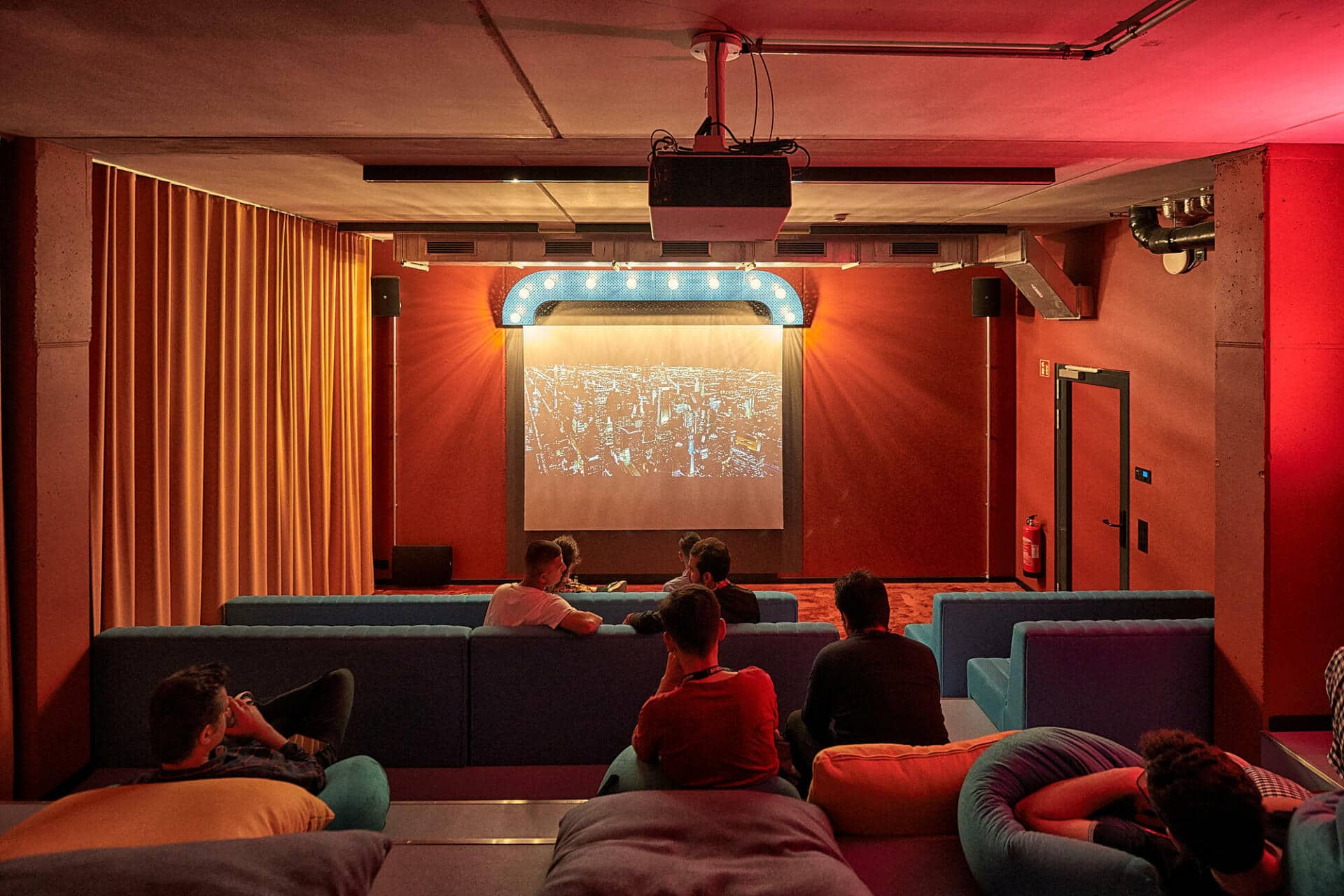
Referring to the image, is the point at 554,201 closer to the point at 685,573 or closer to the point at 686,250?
the point at 686,250

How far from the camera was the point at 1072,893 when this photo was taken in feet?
5.72

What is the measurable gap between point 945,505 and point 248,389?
5.70m

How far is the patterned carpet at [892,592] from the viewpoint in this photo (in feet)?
23.9

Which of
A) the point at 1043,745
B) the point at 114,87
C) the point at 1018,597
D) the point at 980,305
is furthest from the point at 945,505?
the point at 114,87

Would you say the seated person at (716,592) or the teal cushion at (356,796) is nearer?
the teal cushion at (356,796)

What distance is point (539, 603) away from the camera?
12.0 ft

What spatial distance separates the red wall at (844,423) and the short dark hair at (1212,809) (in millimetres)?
6651

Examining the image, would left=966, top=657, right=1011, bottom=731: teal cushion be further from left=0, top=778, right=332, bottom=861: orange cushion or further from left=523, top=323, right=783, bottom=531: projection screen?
left=523, top=323, right=783, bottom=531: projection screen

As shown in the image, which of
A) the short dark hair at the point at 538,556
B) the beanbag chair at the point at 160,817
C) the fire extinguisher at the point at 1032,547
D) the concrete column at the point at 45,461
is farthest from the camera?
the fire extinguisher at the point at 1032,547

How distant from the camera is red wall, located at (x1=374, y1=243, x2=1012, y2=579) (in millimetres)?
8125

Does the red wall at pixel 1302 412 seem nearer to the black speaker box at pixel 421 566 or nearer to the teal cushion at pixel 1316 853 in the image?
the teal cushion at pixel 1316 853

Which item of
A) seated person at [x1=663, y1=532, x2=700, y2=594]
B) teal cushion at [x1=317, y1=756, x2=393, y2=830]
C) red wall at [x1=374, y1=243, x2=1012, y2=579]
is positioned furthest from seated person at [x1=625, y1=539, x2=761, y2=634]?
red wall at [x1=374, y1=243, x2=1012, y2=579]

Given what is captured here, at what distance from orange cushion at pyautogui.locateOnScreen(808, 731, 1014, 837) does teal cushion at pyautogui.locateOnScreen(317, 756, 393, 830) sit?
1122 millimetres

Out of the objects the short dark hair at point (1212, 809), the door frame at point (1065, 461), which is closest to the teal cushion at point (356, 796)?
the short dark hair at point (1212, 809)
